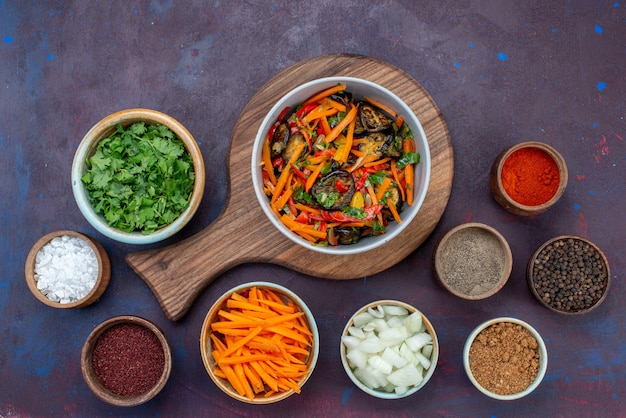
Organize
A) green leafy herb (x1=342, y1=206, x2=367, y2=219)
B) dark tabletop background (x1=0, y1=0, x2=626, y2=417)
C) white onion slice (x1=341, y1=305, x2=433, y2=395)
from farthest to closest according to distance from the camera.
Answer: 1. dark tabletop background (x1=0, y1=0, x2=626, y2=417)
2. white onion slice (x1=341, y1=305, x2=433, y2=395)
3. green leafy herb (x1=342, y1=206, x2=367, y2=219)

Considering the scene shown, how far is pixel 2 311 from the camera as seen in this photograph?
2.76 metres

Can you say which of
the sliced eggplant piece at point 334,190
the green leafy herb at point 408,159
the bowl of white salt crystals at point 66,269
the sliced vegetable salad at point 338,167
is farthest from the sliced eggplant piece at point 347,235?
the bowl of white salt crystals at point 66,269

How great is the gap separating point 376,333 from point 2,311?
5.88 feet

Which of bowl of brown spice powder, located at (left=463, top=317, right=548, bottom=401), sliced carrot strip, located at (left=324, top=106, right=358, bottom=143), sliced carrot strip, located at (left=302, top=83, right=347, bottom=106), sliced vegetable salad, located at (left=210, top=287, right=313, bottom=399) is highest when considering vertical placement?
sliced carrot strip, located at (left=302, top=83, right=347, bottom=106)

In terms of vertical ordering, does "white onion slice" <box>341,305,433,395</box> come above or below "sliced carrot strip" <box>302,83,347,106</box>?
below

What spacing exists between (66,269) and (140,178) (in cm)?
55

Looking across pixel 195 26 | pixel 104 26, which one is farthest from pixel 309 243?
pixel 104 26

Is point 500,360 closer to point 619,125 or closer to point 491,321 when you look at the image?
point 491,321

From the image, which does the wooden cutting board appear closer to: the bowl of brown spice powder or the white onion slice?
the white onion slice

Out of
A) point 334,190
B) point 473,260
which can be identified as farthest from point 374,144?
point 473,260

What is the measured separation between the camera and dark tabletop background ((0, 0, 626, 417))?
8.89 ft

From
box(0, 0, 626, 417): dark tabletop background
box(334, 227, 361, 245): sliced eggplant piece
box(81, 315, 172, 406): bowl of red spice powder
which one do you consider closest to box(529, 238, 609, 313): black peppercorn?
box(0, 0, 626, 417): dark tabletop background

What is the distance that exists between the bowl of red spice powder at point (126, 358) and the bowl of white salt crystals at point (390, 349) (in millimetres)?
846

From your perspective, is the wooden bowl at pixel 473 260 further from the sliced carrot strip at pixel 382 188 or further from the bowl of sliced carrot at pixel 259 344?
the bowl of sliced carrot at pixel 259 344
